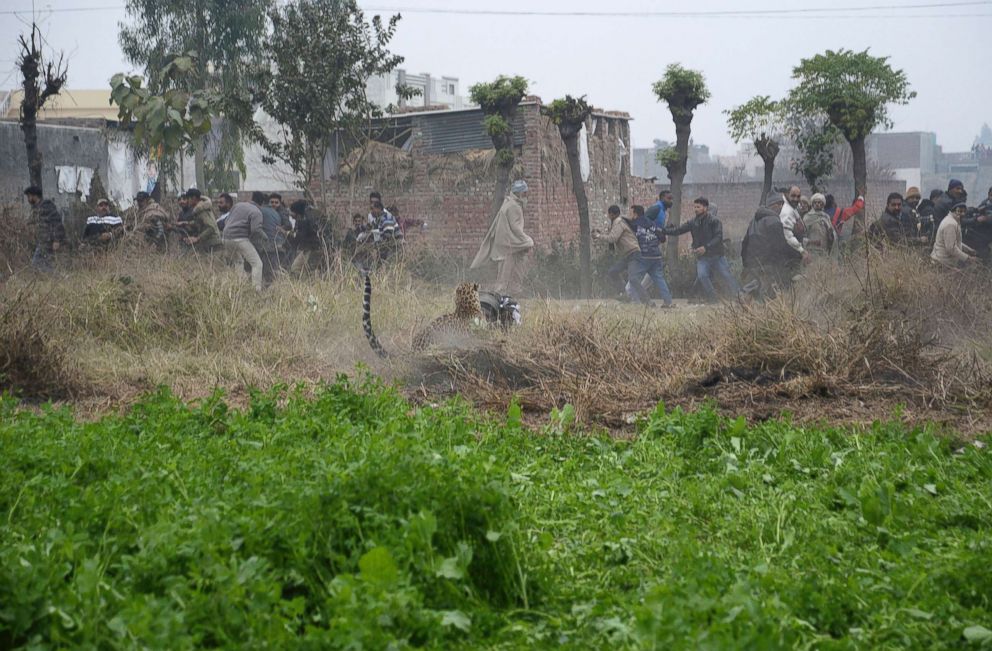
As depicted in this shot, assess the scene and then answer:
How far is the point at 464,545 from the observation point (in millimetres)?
3918

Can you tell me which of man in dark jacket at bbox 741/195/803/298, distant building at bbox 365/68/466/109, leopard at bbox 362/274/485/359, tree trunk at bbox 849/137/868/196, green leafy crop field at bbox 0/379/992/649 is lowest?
green leafy crop field at bbox 0/379/992/649

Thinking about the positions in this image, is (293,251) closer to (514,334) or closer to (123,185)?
(514,334)

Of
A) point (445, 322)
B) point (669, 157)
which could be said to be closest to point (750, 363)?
point (445, 322)

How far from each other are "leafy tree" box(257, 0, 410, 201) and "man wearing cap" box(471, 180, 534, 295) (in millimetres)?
3970

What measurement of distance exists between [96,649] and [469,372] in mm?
5575

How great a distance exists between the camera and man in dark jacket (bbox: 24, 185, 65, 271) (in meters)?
13.7

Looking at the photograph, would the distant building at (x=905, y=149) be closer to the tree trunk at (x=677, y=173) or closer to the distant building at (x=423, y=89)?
the distant building at (x=423, y=89)

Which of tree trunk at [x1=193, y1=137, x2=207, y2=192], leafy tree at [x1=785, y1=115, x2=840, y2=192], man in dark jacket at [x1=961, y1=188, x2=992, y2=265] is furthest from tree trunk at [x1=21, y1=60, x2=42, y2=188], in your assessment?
man in dark jacket at [x1=961, y1=188, x2=992, y2=265]

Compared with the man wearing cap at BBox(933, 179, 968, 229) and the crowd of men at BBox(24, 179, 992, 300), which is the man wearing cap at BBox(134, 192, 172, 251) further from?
the man wearing cap at BBox(933, 179, 968, 229)

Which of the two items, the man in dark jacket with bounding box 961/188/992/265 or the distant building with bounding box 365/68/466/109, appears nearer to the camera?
the man in dark jacket with bounding box 961/188/992/265

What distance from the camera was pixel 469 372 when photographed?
8.69 m

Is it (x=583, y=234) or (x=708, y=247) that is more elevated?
(x=583, y=234)

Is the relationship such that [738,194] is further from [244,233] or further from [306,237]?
[244,233]

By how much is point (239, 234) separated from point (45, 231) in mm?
2651
